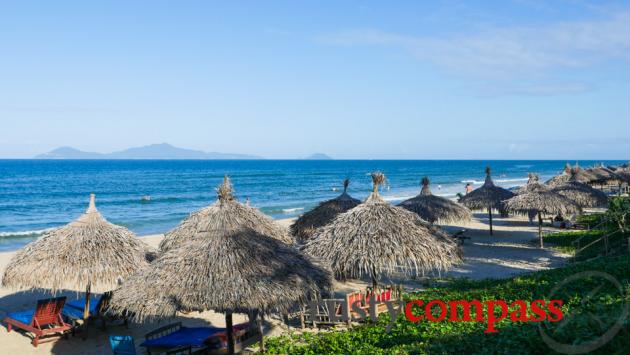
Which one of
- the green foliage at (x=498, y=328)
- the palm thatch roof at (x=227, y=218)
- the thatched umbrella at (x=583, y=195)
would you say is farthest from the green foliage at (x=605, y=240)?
the palm thatch roof at (x=227, y=218)

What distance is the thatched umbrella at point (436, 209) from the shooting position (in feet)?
63.9

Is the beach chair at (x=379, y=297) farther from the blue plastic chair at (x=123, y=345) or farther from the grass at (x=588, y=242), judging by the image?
the grass at (x=588, y=242)

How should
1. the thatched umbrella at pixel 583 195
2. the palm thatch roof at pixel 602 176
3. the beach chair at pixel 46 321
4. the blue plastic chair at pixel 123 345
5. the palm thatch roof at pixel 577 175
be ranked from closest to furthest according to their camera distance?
the blue plastic chair at pixel 123 345 < the beach chair at pixel 46 321 < the thatched umbrella at pixel 583 195 < the palm thatch roof at pixel 577 175 < the palm thatch roof at pixel 602 176

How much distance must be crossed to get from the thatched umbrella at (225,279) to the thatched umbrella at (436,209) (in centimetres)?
1156

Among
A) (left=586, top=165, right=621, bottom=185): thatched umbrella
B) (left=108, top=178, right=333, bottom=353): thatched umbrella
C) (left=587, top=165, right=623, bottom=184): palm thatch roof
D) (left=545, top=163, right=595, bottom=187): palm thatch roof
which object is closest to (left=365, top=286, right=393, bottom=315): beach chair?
(left=108, top=178, right=333, bottom=353): thatched umbrella

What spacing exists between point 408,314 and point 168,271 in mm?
4471

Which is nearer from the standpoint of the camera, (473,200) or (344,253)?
(344,253)

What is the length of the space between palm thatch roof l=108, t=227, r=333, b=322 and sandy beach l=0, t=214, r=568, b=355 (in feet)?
6.89

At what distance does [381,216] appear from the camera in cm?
1077

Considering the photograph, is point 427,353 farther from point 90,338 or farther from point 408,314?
point 90,338

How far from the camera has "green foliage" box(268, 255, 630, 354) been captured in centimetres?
551

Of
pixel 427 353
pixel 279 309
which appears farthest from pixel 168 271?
pixel 427 353

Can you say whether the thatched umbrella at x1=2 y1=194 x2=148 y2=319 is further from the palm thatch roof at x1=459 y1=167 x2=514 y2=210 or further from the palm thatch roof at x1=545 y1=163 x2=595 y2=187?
the palm thatch roof at x1=545 y1=163 x2=595 y2=187

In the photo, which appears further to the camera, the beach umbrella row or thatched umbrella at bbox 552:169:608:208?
thatched umbrella at bbox 552:169:608:208
